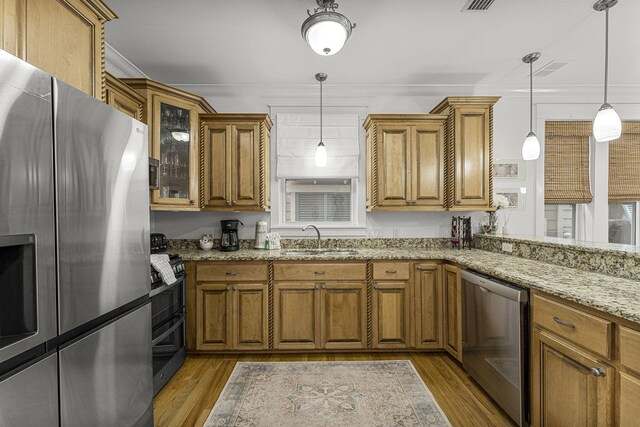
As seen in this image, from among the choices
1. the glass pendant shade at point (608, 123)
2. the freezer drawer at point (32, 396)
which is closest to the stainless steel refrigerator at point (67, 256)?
the freezer drawer at point (32, 396)

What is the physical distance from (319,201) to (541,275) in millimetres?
2302

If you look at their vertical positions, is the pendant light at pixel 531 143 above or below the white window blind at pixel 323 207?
above

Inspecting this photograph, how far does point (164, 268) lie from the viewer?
7.91 feet

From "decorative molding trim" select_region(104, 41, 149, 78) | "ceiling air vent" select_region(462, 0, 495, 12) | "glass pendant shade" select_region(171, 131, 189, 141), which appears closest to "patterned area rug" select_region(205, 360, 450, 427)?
"glass pendant shade" select_region(171, 131, 189, 141)

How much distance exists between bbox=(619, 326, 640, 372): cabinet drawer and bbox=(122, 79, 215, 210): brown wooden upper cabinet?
300 cm

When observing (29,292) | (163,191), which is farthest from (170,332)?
(29,292)

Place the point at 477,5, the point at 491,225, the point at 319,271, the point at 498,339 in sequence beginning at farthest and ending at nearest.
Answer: the point at 491,225
the point at 319,271
the point at 477,5
the point at 498,339

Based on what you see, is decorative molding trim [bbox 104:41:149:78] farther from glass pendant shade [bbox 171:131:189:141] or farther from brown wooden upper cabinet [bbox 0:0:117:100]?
brown wooden upper cabinet [bbox 0:0:117:100]

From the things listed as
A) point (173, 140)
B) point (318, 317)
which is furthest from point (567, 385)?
point (173, 140)

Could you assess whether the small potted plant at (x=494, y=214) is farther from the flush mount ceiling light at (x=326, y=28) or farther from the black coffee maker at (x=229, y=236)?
the black coffee maker at (x=229, y=236)

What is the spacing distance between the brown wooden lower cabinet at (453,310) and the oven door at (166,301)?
2276 mm

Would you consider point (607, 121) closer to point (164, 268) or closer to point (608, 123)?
point (608, 123)

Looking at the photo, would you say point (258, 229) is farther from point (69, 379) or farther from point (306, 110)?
point (69, 379)

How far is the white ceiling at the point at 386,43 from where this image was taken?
2.30 m
